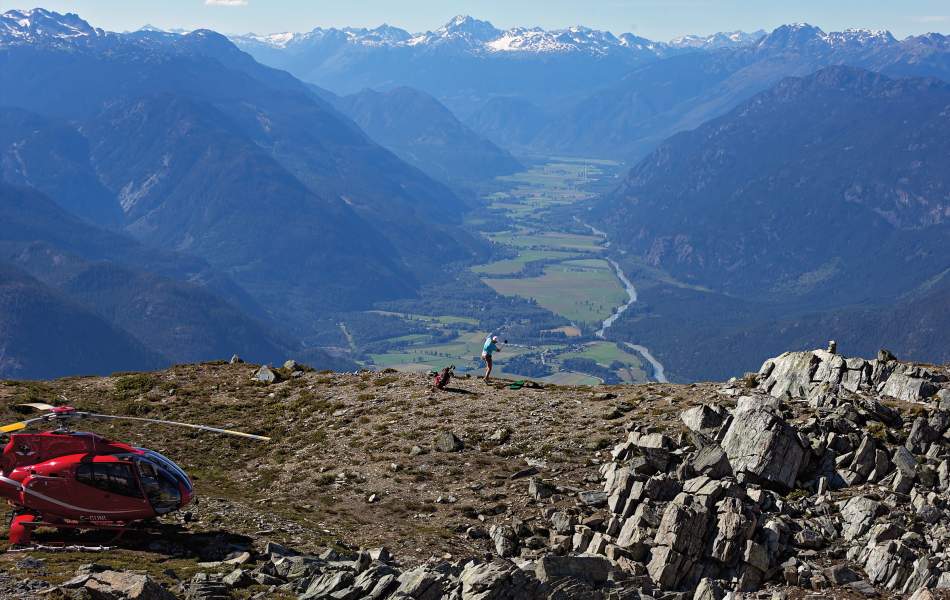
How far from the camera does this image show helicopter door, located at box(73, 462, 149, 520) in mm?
40438

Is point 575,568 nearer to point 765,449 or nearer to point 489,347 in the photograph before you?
point 765,449

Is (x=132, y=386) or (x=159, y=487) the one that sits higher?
(x=159, y=487)

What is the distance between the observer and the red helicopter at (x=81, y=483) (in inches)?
1591

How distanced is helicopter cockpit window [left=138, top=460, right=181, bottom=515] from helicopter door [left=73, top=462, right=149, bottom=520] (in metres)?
0.37

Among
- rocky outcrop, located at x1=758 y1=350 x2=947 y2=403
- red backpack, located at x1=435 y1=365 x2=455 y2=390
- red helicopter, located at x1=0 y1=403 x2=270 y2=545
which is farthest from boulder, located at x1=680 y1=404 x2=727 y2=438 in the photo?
red helicopter, located at x1=0 y1=403 x2=270 y2=545

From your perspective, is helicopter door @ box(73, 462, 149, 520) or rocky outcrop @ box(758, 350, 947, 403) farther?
rocky outcrop @ box(758, 350, 947, 403)

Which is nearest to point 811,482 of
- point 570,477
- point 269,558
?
point 570,477

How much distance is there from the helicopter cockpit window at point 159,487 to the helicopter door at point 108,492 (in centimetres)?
37

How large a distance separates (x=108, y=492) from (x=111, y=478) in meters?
0.59

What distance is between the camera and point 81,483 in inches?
1596

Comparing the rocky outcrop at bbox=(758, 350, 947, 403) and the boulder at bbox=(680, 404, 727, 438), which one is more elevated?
the rocky outcrop at bbox=(758, 350, 947, 403)

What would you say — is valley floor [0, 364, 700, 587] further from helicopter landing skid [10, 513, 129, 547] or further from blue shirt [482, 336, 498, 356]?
blue shirt [482, 336, 498, 356]

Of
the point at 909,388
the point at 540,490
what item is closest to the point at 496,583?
the point at 540,490

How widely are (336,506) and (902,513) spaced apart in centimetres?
2663
